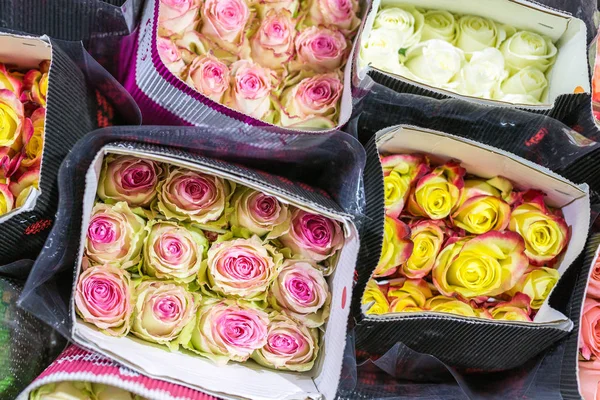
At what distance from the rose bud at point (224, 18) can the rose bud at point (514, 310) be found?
543 mm

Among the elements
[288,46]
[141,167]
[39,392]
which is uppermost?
[288,46]

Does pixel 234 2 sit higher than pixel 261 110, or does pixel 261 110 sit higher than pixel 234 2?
pixel 234 2

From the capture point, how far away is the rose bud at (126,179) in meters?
0.74

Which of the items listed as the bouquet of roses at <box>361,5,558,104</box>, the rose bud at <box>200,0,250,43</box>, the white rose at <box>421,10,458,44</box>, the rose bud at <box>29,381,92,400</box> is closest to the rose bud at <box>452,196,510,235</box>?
the bouquet of roses at <box>361,5,558,104</box>

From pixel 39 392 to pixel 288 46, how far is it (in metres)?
0.57

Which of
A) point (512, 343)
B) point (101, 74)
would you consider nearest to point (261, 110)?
point (101, 74)

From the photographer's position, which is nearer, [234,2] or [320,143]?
[320,143]

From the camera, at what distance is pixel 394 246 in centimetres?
84

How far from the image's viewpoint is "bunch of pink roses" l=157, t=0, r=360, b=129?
860mm

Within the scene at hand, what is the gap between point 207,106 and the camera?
0.78m

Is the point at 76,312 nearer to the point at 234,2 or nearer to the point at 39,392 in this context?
the point at 39,392

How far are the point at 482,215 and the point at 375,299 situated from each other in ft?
0.64

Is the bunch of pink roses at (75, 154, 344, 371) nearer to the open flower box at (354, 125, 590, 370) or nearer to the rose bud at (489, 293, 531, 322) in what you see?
the open flower box at (354, 125, 590, 370)

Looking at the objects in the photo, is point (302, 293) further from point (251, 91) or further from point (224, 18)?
point (224, 18)
